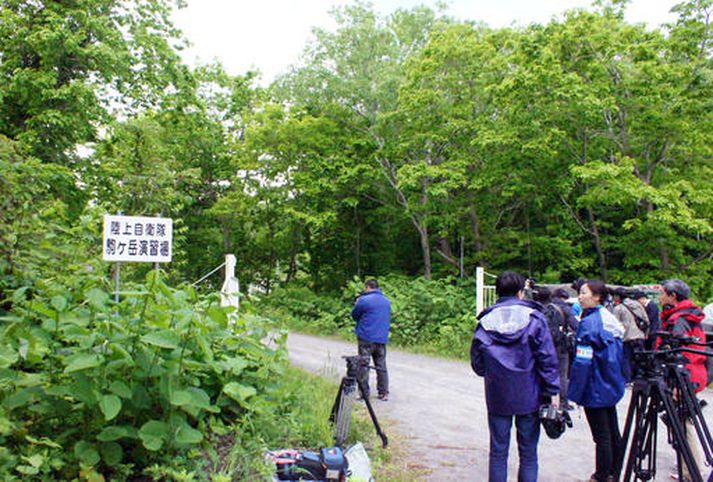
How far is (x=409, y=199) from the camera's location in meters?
18.6

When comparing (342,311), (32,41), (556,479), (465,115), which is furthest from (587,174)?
(32,41)

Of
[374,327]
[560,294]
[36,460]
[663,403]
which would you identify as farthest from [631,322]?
[36,460]

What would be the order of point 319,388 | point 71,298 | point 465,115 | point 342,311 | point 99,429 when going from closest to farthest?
point 99,429
point 71,298
point 319,388
point 465,115
point 342,311

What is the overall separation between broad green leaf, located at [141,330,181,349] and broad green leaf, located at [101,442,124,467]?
0.70 metres

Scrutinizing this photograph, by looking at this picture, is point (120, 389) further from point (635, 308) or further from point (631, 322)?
point (635, 308)

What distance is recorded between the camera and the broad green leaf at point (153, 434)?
3318 millimetres

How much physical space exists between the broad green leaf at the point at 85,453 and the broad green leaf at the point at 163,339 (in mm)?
741

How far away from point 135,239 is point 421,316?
878 cm

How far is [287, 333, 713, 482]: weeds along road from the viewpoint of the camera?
16.5 feet

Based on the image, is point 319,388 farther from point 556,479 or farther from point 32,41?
point 32,41

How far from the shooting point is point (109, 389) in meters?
3.32

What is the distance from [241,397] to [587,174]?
38.5 feet

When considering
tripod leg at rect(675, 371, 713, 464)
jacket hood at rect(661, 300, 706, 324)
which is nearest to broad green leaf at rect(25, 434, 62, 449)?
tripod leg at rect(675, 371, 713, 464)

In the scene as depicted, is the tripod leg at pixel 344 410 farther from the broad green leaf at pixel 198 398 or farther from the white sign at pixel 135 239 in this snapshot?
the white sign at pixel 135 239
